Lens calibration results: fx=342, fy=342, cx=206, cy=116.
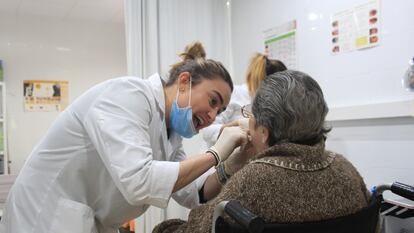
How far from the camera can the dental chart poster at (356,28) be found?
5.97 ft

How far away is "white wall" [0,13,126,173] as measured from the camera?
4027 mm

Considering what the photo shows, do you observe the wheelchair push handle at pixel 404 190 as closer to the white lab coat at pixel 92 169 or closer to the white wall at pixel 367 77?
the white lab coat at pixel 92 169

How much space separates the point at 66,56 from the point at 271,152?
405 centimetres

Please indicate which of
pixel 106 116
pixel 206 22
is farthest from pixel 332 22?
pixel 106 116

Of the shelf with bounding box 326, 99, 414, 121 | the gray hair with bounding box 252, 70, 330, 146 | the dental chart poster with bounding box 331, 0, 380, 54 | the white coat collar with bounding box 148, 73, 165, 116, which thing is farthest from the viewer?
the dental chart poster with bounding box 331, 0, 380, 54

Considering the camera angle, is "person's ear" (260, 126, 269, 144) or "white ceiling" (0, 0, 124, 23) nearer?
"person's ear" (260, 126, 269, 144)

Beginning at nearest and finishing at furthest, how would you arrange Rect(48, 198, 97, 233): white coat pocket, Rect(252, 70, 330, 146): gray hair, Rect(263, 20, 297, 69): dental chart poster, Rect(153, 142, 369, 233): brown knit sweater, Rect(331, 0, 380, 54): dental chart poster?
Rect(153, 142, 369, 233): brown knit sweater → Rect(252, 70, 330, 146): gray hair → Rect(48, 198, 97, 233): white coat pocket → Rect(331, 0, 380, 54): dental chart poster → Rect(263, 20, 297, 69): dental chart poster

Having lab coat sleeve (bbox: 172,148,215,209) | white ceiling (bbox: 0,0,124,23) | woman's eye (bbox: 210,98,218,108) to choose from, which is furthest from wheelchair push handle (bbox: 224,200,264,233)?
white ceiling (bbox: 0,0,124,23)

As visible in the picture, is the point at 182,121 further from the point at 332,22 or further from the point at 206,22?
the point at 206,22

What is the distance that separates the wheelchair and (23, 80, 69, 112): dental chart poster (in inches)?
156

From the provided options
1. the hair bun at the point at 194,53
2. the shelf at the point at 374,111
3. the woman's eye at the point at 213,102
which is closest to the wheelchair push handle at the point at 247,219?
the woman's eye at the point at 213,102

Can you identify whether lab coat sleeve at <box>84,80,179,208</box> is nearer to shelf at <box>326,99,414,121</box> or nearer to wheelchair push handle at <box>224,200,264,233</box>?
wheelchair push handle at <box>224,200,264,233</box>

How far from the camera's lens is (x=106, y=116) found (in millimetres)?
960

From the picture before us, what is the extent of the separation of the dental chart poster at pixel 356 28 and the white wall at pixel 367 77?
34 mm
